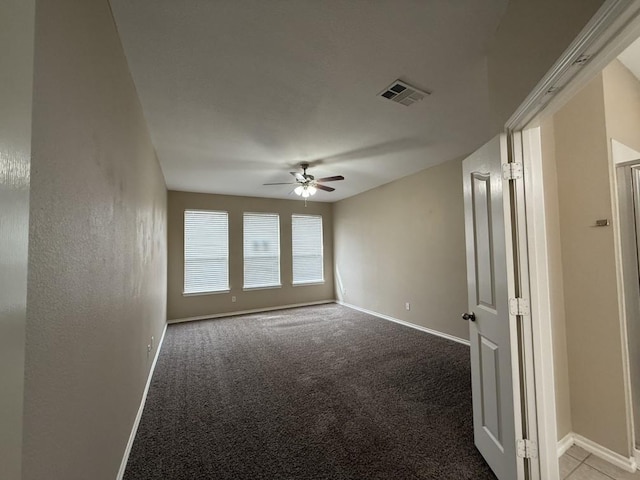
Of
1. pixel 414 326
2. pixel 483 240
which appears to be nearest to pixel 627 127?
pixel 483 240

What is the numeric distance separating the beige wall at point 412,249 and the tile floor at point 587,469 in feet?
6.83

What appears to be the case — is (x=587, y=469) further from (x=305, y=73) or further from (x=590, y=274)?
(x=305, y=73)

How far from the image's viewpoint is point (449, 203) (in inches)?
161

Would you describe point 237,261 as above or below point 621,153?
below

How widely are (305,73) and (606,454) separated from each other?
11.0 ft

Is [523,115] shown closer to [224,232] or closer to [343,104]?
[343,104]

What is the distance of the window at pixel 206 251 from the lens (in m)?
5.70

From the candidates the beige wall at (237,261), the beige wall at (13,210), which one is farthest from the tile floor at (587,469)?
the beige wall at (237,261)

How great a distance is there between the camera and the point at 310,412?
2307mm

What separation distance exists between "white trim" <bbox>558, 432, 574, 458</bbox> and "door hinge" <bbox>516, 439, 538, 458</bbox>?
0.67 metres

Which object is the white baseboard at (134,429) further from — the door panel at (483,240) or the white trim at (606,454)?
the white trim at (606,454)

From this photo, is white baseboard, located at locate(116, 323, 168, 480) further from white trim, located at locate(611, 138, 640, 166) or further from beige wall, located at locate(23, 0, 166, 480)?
white trim, located at locate(611, 138, 640, 166)

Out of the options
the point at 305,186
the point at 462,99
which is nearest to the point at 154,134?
the point at 305,186

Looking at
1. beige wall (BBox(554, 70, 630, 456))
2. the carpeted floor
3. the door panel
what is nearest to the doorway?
beige wall (BBox(554, 70, 630, 456))
